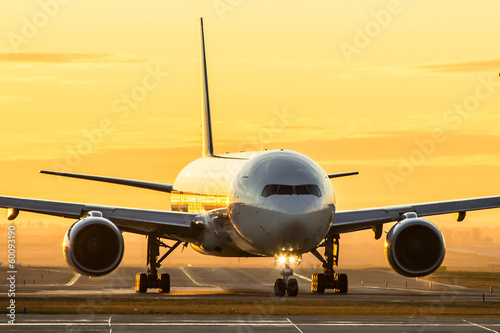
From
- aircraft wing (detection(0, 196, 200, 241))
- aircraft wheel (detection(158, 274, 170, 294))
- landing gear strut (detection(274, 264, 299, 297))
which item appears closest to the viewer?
landing gear strut (detection(274, 264, 299, 297))

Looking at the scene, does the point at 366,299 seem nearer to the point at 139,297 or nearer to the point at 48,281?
the point at 139,297

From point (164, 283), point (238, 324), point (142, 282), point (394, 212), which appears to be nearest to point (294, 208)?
point (394, 212)

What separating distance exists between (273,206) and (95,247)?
22.2ft

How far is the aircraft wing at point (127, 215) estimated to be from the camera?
39.7 meters

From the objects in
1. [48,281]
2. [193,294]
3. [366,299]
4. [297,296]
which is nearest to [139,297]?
[193,294]

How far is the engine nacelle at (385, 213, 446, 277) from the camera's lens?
38750 millimetres

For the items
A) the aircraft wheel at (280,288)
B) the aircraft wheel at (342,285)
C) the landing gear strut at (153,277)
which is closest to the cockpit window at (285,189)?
the aircraft wheel at (280,288)

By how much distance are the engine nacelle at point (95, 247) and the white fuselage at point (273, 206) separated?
4.50 meters

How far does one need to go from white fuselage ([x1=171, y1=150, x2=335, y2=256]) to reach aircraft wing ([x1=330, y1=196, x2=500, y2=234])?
3955 millimetres

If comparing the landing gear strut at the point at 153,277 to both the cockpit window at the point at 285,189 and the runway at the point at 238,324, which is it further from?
the runway at the point at 238,324

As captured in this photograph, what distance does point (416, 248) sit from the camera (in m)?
38.8

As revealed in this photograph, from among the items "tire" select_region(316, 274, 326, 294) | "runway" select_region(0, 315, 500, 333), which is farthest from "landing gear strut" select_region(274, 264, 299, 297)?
"runway" select_region(0, 315, 500, 333)

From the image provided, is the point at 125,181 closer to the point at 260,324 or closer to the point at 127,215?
the point at 127,215

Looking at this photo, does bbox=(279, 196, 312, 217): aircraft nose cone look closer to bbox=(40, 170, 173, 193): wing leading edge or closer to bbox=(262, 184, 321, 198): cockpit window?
bbox=(262, 184, 321, 198): cockpit window
